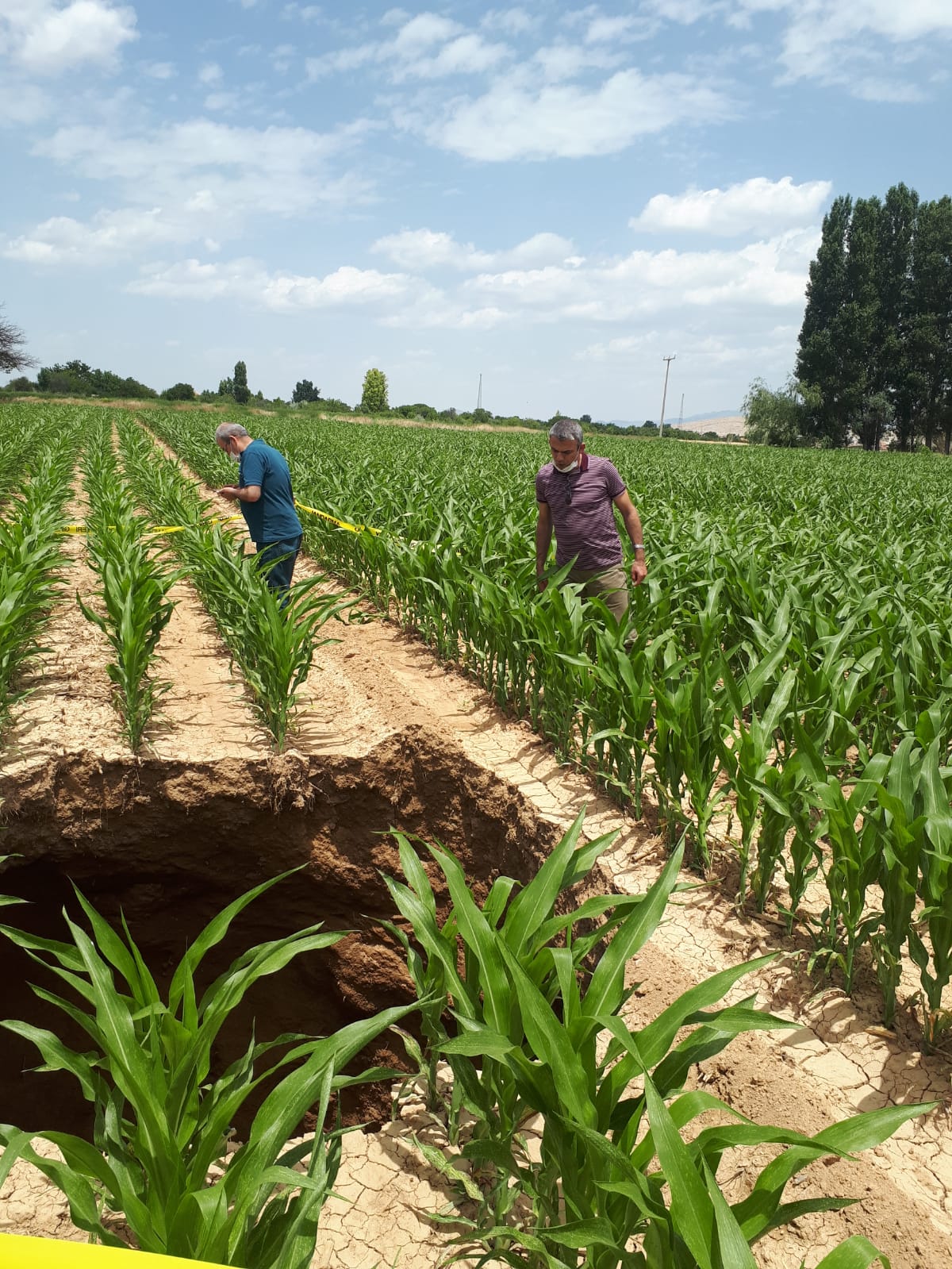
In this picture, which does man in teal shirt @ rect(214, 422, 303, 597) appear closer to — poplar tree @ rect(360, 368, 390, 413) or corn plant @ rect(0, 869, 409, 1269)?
corn plant @ rect(0, 869, 409, 1269)

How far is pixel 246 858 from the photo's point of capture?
3.95m

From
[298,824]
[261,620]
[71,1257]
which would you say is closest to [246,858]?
[298,824]

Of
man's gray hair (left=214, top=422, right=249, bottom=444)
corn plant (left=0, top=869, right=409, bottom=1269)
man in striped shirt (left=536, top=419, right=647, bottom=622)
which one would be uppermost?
man's gray hair (left=214, top=422, right=249, bottom=444)

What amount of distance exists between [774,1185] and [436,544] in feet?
15.2

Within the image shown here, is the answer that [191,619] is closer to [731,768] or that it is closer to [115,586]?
[115,586]

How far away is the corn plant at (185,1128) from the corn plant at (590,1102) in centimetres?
26

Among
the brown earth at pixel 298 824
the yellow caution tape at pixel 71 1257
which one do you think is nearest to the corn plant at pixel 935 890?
the brown earth at pixel 298 824

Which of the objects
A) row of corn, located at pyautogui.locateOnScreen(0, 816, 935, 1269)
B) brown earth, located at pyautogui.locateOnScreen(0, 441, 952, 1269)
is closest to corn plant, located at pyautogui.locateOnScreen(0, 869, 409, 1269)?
row of corn, located at pyautogui.locateOnScreen(0, 816, 935, 1269)

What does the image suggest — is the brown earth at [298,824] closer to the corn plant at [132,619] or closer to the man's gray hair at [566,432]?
the corn plant at [132,619]

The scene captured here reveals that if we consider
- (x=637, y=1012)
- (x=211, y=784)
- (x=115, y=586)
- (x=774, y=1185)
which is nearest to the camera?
(x=774, y=1185)

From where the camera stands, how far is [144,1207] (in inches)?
56.4

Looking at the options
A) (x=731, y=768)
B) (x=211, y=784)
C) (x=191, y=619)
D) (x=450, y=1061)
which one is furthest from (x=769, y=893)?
(x=191, y=619)

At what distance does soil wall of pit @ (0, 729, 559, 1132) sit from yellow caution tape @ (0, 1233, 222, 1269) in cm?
285

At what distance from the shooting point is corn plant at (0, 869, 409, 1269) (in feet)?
4.63
